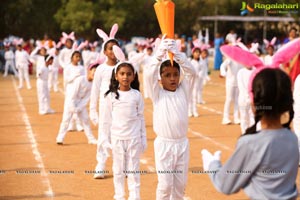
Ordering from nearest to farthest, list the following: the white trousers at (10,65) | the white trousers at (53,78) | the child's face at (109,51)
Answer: the child's face at (109,51)
the white trousers at (53,78)
the white trousers at (10,65)

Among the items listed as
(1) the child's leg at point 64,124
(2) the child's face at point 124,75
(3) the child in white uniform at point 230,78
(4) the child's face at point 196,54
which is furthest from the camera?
(4) the child's face at point 196,54

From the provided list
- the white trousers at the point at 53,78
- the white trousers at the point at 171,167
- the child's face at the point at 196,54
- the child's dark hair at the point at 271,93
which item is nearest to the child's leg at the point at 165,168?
the white trousers at the point at 171,167

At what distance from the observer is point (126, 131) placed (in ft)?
23.6

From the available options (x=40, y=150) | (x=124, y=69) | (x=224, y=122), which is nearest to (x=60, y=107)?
(x=224, y=122)

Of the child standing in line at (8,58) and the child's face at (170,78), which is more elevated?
the child's face at (170,78)

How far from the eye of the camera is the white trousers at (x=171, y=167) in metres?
6.21

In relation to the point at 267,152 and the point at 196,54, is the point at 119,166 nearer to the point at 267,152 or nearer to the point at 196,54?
the point at 267,152

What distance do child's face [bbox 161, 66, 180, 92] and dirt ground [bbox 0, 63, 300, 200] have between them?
1949mm

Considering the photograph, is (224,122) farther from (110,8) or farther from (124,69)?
(110,8)

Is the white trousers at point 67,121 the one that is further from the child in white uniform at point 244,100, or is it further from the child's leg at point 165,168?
the child's leg at point 165,168

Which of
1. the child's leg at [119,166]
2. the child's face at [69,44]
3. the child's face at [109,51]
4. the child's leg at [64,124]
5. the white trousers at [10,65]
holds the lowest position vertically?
the white trousers at [10,65]

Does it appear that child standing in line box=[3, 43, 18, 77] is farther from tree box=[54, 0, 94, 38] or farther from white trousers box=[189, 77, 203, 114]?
white trousers box=[189, 77, 203, 114]

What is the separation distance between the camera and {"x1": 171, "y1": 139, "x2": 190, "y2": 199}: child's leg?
6.26m

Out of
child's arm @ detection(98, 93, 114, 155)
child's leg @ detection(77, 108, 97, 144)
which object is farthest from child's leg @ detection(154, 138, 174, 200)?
child's leg @ detection(77, 108, 97, 144)
